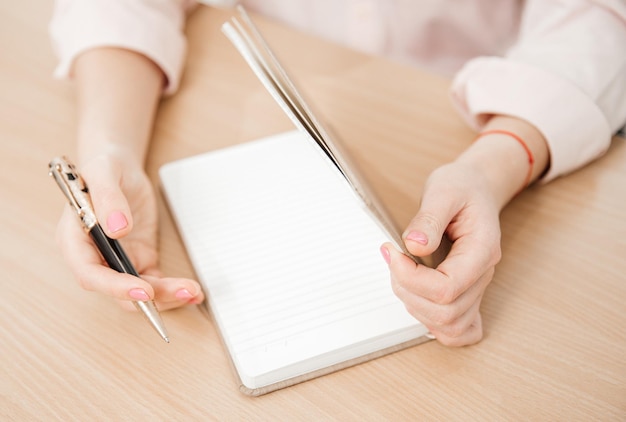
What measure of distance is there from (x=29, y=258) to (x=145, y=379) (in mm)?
218

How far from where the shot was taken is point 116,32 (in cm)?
82

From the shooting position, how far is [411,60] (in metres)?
1.02

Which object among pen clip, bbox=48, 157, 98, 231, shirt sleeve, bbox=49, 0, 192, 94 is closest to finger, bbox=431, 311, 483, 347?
pen clip, bbox=48, 157, 98, 231

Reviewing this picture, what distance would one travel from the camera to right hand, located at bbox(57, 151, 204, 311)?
54 cm

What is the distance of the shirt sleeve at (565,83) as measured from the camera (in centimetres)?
70

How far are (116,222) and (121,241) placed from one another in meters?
0.08

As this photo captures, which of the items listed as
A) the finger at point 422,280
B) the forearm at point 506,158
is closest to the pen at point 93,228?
the finger at point 422,280

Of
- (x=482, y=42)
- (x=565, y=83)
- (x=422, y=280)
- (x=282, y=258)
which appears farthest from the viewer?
(x=482, y=42)

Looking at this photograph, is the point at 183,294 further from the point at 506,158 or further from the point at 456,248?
the point at 506,158

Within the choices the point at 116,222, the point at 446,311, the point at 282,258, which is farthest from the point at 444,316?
the point at 116,222

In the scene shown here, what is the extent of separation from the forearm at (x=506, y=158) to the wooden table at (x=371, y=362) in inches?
1.5

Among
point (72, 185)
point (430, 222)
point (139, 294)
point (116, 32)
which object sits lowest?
point (430, 222)

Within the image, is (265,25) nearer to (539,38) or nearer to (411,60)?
(411,60)

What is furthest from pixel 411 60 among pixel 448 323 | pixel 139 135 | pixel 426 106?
pixel 448 323
